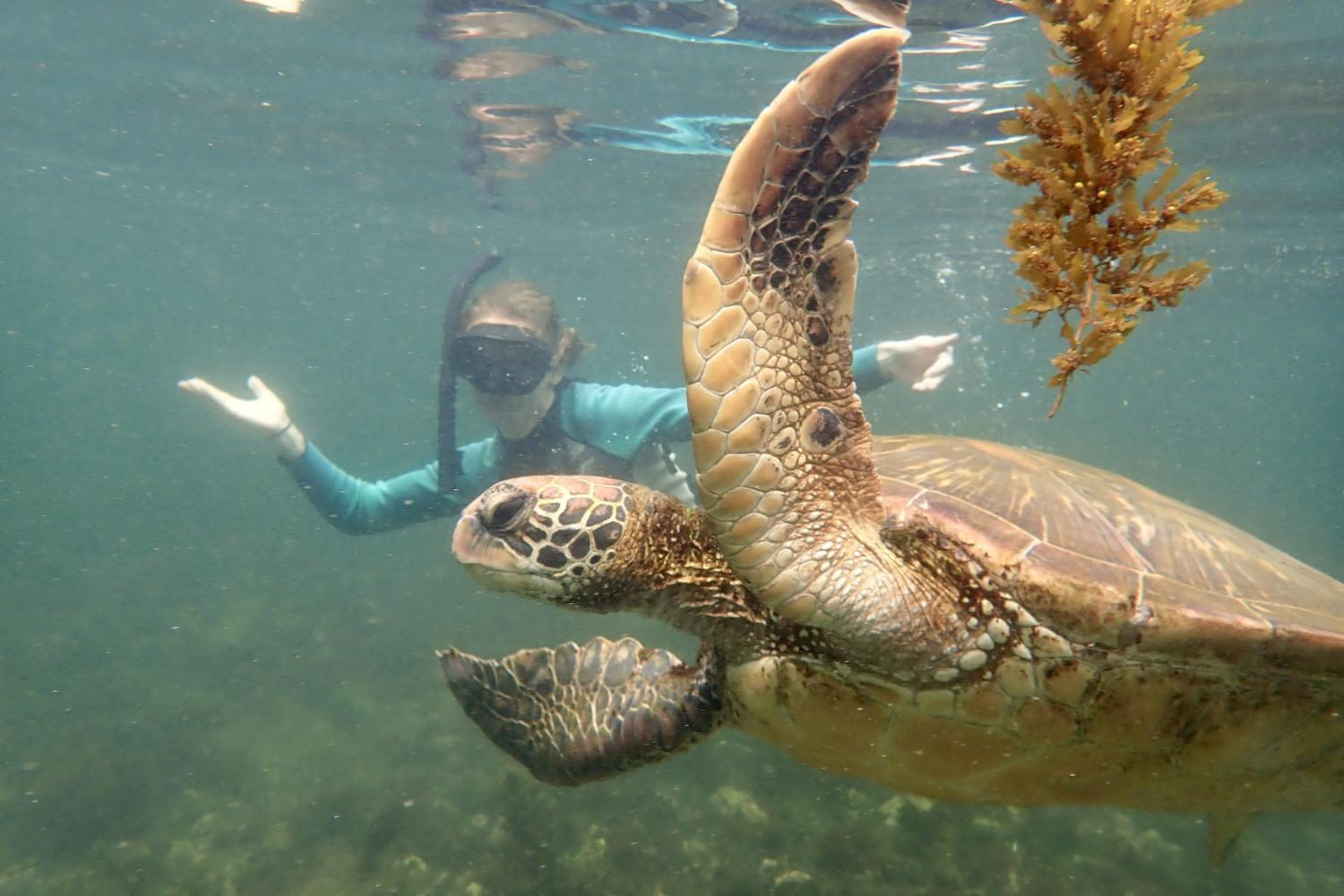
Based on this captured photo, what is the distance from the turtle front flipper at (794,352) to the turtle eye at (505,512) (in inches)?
27.1

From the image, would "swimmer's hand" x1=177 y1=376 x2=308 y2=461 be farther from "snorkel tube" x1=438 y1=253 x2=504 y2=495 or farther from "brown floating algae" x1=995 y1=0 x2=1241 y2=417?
"brown floating algae" x1=995 y1=0 x2=1241 y2=417

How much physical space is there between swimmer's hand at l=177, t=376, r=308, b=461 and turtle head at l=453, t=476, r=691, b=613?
431 centimetres

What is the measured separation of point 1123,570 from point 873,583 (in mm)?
838

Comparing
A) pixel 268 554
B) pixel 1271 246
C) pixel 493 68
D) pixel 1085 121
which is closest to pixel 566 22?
pixel 493 68

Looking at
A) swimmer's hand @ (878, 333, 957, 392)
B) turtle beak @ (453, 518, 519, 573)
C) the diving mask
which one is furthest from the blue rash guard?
turtle beak @ (453, 518, 519, 573)

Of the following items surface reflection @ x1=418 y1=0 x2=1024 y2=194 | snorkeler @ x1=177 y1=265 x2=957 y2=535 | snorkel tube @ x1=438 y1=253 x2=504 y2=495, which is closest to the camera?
snorkeler @ x1=177 y1=265 x2=957 y2=535

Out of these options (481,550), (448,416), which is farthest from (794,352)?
(448,416)

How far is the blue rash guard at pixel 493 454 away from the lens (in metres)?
5.14

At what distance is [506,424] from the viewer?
5.50 m

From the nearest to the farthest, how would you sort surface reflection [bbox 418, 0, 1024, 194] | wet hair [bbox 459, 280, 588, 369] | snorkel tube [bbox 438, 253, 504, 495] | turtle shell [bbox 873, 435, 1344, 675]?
turtle shell [bbox 873, 435, 1344, 675] → snorkel tube [bbox 438, 253, 504, 495] → wet hair [bbox 459, 280, 588, 369] → surface reflection [bbox 418, 0, 1024, 194]

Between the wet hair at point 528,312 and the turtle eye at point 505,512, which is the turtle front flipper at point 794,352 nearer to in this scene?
the turtle eye at point 505,512

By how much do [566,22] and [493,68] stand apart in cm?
216

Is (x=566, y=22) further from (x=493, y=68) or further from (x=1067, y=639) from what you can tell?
(x=1067, y=639)

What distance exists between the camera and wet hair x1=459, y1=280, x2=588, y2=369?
5898 millimetres
